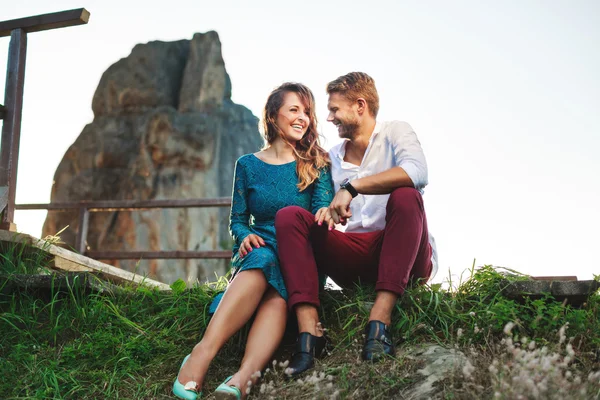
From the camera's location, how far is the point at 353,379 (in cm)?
257

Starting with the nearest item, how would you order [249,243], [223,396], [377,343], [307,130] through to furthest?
[223,396] → [377,343] → [249,243] → [307,130]

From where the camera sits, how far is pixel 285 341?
3.22m

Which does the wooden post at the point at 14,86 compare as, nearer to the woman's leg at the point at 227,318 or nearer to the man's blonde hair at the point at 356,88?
the woman's leg at the point at 227,318

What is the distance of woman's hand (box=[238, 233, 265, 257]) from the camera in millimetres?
3062

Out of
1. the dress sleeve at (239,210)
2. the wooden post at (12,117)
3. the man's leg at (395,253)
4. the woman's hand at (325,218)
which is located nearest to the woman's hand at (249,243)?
the dress sleeve at (239,210)

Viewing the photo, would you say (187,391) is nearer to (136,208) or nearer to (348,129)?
(348,129)

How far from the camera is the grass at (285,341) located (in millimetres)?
2504

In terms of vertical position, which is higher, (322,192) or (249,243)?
(322,192)

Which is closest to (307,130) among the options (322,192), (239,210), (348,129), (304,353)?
(348,129)

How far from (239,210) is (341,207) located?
0.72 m

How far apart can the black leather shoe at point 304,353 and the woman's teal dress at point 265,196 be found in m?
0.54

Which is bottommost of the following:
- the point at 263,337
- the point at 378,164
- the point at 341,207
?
Answer: the point at 263,337

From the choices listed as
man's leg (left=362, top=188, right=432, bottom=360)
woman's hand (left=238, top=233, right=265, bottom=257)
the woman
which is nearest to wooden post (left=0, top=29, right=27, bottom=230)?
the woman

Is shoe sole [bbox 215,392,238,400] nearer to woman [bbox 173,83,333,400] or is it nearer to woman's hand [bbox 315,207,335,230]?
woman [bbox 173,83,333,400]
